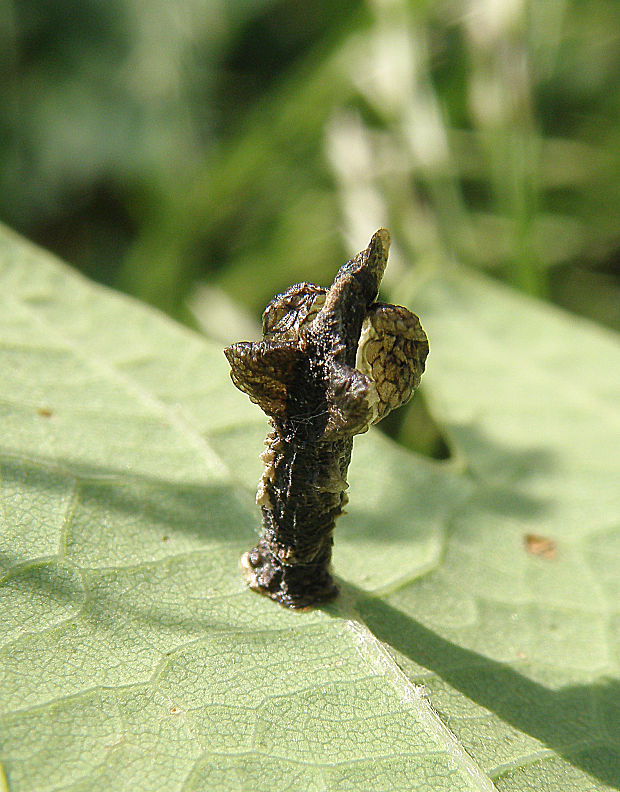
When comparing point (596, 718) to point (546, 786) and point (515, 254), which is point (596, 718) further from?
point (515, 254)

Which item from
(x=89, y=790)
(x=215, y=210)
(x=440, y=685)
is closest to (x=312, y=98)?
(x=215, y=210)

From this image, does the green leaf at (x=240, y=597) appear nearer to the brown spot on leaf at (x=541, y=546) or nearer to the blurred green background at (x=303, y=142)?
the brown spot on leaf at (x=541, y=546)

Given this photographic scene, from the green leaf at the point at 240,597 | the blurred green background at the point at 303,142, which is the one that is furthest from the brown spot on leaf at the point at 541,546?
the blurred green background at the point at 303,142

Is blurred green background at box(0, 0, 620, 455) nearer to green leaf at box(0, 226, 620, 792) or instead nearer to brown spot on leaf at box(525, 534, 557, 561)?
green leaf at box(0, 226, 620, 792)

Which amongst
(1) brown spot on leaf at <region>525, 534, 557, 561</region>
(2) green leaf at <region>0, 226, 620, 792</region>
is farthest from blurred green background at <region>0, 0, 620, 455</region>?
(1) brown spot on leaf at <region>525, 534, 557, 561</region>

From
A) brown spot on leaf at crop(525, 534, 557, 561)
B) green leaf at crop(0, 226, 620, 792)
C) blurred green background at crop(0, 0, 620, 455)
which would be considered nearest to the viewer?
green leaf at crop(0, 226, 620, 792)

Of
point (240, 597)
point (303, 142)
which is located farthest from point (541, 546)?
point (303, 142)
